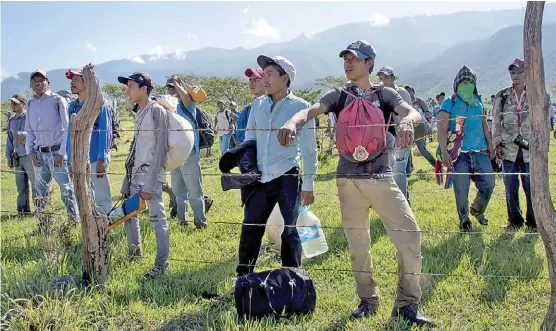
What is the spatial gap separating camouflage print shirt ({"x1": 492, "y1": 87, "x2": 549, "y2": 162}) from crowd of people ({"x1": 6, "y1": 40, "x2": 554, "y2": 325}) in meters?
0.01

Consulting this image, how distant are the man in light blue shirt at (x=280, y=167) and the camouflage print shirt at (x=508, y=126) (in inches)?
109

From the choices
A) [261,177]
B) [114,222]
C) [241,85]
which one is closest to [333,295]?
[261,177]

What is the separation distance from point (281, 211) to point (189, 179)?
2526mm

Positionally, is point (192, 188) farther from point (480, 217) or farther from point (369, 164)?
point (480, 217)

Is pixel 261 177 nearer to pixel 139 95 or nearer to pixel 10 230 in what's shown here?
pixel 139 95

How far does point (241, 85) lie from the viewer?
54.6 metres

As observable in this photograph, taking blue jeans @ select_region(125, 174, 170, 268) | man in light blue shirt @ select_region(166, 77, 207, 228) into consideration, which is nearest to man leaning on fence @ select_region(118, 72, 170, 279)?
blue jeans @ select_region(125, 174, 170, 268)

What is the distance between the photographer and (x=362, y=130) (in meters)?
2.84

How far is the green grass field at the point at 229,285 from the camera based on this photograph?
3.04 m

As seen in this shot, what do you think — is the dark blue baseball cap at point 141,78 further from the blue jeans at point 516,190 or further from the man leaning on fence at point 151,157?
the blue jeans at point 516,190

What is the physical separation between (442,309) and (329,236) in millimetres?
2004

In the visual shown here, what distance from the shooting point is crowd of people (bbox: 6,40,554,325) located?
2.94 metres

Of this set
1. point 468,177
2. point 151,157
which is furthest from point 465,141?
point 151,157

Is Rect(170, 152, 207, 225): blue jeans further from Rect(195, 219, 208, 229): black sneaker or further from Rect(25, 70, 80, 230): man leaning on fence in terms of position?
Rect(25, 70, 80, 230): man leaning on fence
